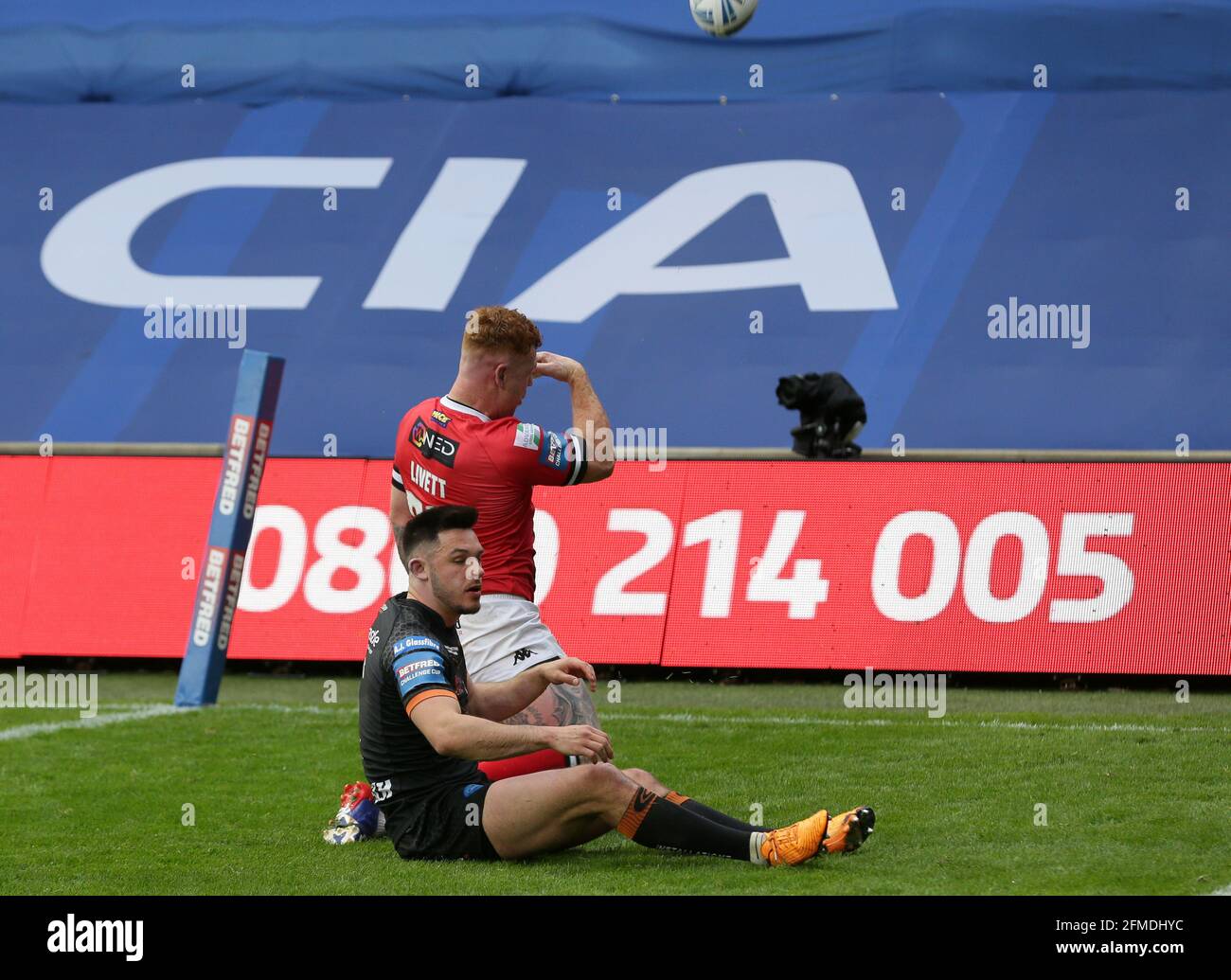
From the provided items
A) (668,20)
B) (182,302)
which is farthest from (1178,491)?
(182,302)

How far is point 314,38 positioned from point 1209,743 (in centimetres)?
1331

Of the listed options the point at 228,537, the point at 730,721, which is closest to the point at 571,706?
the point at 730,721

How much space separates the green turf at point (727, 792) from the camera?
6289 mm

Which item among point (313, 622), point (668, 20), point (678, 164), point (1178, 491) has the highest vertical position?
point (668, 20)

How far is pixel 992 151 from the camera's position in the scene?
17141 mm

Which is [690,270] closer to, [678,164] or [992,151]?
[678,164]

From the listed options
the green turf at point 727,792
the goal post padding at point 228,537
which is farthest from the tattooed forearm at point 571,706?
the goal post padding at point 228,537

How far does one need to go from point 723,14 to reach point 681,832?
1042cm

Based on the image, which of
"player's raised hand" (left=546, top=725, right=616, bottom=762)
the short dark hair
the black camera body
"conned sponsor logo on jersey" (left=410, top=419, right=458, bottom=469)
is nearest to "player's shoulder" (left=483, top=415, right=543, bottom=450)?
"conned sponsor logo on jersey" (left=410, top=419, right=458, bottom=469)

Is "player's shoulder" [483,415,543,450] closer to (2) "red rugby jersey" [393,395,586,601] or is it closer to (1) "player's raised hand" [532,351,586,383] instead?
(2) "red rugby jersey" [393,395,586,601]

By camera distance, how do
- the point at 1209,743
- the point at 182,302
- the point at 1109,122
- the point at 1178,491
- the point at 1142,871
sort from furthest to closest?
the point at 182,302, the point at 1109,122, the point at 1178,491, the point at 1209,743, the point at 1142,871

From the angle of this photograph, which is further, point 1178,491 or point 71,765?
point 1178,491

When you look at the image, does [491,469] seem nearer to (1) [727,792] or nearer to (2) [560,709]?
(2) [560,709]

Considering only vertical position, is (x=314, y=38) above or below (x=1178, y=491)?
above
